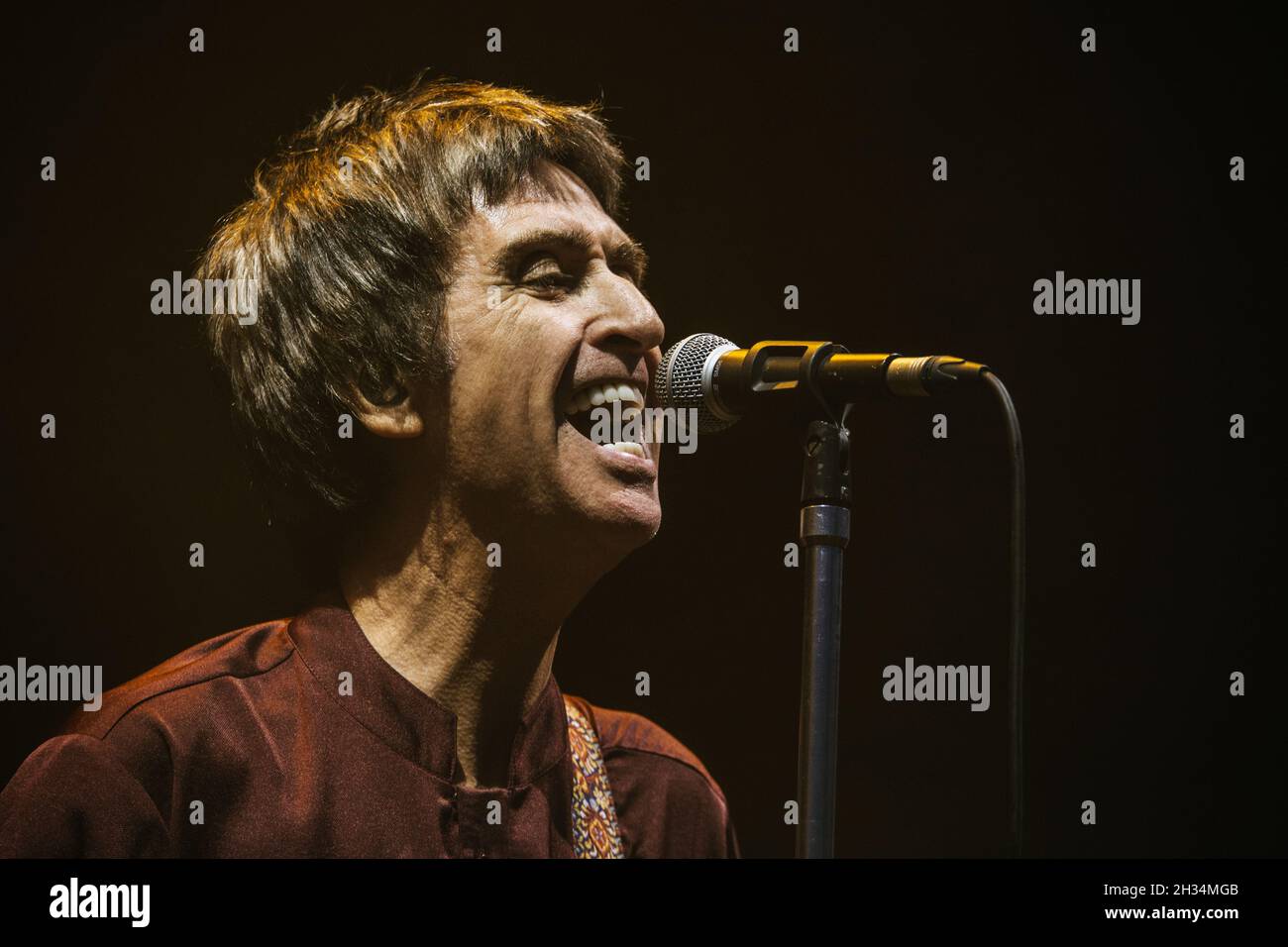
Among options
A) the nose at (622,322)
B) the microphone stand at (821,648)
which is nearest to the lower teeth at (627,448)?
the nose at (622,322)

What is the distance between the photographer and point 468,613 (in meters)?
2.23

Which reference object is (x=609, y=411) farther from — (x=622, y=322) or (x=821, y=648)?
(x=821, y=648)

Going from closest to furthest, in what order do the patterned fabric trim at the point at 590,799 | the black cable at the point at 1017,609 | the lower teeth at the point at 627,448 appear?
the black cable at the point at 1017,609
the lower teeth at the point at 627,448
the patterned fabric trim at the point at 590,799

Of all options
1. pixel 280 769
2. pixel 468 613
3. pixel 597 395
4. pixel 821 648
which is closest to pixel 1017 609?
pixel 821 648

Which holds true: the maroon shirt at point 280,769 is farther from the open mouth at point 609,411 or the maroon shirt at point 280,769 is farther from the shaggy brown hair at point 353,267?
the open mouth at point 609,411

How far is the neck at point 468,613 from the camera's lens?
7.27 feet

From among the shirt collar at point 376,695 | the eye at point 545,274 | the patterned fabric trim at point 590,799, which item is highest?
the eye at point 545,274

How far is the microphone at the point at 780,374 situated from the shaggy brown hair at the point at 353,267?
1.41 ft

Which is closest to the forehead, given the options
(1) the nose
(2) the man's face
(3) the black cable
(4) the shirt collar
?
(2) the man's face

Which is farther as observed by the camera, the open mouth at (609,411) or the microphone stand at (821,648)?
the open mouth at (609,411)

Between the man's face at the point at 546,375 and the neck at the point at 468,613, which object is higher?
the man's face at the point at 546,375

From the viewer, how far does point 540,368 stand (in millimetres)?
2158

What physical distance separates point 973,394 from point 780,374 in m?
1.20
